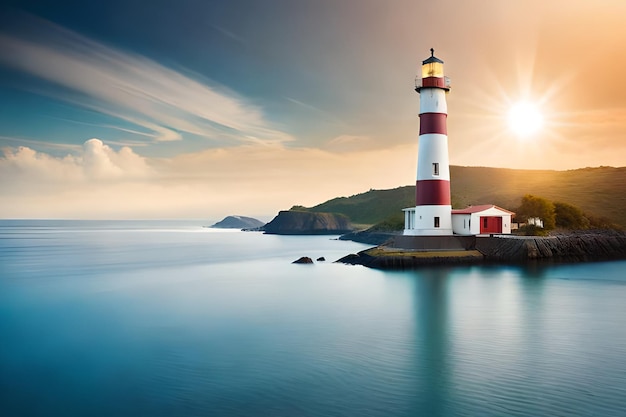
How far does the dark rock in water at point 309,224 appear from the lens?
114m

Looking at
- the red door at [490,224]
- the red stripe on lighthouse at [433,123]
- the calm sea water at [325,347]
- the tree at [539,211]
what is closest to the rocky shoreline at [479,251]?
the red door at [490,224]

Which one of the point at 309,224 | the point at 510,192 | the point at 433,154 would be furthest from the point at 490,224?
the point at 309,224

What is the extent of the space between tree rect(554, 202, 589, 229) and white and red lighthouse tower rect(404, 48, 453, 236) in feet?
52.7

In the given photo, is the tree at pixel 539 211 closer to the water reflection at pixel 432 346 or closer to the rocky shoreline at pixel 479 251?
the rocky shoreline at pixel 479 251

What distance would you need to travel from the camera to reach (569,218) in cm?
4328

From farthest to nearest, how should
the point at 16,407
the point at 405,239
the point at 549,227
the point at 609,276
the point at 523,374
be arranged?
the point at 549,227 → the point at 405,239 → the point at 609,276 → the point at 523,374 → the point at 16,407

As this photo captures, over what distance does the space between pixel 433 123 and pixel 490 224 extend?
8.68 m

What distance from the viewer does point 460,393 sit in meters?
10.7

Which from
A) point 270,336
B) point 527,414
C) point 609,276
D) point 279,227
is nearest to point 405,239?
point 609,276

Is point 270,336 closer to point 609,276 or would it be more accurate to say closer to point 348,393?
point 348,393

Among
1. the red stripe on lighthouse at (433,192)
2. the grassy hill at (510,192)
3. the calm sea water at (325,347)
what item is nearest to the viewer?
the calm sea water at (325,347)

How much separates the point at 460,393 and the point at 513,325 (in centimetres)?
→ 799

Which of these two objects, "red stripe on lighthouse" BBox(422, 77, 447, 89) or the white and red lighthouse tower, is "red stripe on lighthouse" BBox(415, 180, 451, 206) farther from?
"red stripe on lighthouse" BBox(422, 77, 447, 89)

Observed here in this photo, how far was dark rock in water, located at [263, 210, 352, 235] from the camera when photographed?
114m
